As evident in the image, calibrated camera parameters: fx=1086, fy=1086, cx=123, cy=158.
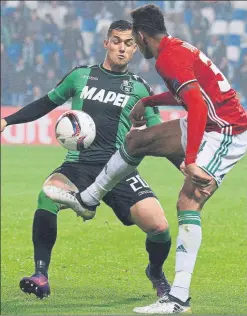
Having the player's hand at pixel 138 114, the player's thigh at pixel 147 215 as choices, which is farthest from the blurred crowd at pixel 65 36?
the player's hand at pixel 138 114

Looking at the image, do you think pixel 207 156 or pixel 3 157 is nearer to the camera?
pixel 207 156

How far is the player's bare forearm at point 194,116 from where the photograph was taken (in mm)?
6547

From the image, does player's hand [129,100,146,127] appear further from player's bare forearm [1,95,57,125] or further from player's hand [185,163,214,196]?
player's hand [185,163,214,196]

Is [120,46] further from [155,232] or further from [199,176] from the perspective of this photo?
[199,176]

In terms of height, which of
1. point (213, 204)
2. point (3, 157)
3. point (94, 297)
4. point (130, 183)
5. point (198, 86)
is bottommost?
point (3, 157)

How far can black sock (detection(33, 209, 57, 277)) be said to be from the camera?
7.84 m

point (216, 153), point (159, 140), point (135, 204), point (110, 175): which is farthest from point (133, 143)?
point (135, 204)

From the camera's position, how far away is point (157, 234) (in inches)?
320

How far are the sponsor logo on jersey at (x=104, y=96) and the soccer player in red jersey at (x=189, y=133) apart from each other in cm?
98

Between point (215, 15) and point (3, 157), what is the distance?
7466mm

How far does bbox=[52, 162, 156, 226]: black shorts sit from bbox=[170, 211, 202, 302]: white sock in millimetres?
1173

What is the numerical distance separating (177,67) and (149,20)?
442mm

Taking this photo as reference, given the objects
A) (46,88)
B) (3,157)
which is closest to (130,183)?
(3,157)

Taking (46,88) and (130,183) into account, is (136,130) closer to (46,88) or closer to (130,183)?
(130,183)
